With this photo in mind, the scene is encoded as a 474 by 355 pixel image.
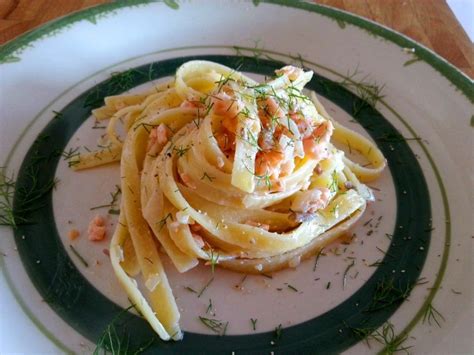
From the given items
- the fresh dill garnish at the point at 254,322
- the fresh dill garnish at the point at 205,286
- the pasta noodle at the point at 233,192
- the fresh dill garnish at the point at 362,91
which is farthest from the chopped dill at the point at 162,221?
the fresh dill garnish at the point at 362,91

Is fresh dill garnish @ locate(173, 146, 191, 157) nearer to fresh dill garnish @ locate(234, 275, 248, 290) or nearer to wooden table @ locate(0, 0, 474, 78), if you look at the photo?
fresh dill garnish @ locate(234, 275, 248, 290)

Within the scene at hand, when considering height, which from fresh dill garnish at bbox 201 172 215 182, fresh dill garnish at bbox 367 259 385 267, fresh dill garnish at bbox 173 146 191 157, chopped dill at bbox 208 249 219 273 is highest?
fresh dill garnish at bbox 173 146 191 157

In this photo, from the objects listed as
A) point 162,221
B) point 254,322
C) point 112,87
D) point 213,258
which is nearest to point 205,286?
point 213,258

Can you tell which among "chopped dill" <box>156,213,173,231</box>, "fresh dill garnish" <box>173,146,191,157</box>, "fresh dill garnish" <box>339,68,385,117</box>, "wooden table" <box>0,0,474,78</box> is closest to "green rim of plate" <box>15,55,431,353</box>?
"fresh dill garnish" <box>339,68,385,117</box>

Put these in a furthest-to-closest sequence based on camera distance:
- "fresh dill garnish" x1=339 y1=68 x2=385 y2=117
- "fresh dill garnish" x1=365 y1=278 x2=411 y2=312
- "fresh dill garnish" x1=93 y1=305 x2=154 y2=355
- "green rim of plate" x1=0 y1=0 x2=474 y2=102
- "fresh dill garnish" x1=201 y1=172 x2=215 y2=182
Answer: "fresh dill garnish" x1=339 y1=68 x2=385 y2=117, "green rim of plate" x1=0 y1=0 x2=474 y2=102, "fresh dill garnish" x1=201 y1=172 x2=215 y2=182, "fresh dill garnish" x1=365 y1=278 x2=411 y2=312, "fresh dill garnish" x1=93 y1=305 x2=154 y2=355

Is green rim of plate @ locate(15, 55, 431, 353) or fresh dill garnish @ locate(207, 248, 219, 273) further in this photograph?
fresh dill garnish @ locate(207, 248, 219, 273)

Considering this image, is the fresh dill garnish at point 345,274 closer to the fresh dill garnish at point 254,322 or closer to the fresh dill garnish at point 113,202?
the fresh dill garnish at point 254,322

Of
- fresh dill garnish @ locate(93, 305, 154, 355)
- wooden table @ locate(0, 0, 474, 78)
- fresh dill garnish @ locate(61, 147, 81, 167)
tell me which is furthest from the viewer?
wooden table @ locate(0, 0, 474, 78)
